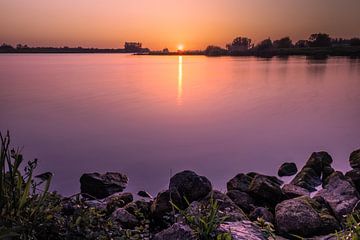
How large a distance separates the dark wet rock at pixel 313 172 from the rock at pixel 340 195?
27.3 inches

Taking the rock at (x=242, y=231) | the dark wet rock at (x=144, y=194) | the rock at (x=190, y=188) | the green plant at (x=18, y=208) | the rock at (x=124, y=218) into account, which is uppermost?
the green plant at (x=18, y=208)

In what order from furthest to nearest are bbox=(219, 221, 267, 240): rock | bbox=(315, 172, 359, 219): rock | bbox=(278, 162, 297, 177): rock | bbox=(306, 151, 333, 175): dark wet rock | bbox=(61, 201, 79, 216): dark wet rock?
bbox=(278, 162, 297, 177): rock
bbox=(306, 151, 333, 175): dark wet rock
bbox=(315, 172, 359, 219): rock
bbox=(61, 201, 79, 216): dark wet rock
bbox=(219, 221, 267, 240): rock

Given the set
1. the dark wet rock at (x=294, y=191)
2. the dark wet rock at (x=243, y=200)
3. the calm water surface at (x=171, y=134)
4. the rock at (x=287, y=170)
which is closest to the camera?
the dark wet rock at (x=243, y=200)

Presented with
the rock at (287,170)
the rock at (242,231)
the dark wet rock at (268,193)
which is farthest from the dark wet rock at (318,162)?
the rock at (242,231)

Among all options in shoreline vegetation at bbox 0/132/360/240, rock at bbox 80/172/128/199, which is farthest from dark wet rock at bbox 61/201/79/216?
rock at bbox 80/172/128/199

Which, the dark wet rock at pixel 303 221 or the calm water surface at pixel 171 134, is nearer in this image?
the dark wet rock at pixel 303 221

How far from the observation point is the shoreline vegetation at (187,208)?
3277mm

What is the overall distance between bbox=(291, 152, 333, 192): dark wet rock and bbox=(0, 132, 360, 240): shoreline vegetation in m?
0.03

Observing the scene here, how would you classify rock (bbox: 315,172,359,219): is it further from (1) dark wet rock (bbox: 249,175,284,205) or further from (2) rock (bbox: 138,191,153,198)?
(2) rock (bbox: 138,191,153,198)

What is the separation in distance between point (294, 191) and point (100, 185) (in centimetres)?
491

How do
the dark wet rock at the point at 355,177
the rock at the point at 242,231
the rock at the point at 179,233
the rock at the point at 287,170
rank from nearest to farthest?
the rock at the point at 179,233
the rock at the point at 242,231
the dark wet rock at the point at 355,177
the rock at the point at 287,170

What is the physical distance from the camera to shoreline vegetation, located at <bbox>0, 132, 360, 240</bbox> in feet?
10.8

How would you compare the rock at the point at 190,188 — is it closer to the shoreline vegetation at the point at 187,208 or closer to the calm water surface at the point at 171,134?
the shoreline vegetation at the point at 187,208

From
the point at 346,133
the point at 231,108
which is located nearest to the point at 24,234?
the point at 346,133
